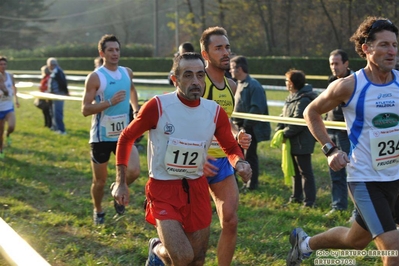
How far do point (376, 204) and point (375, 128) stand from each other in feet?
1.88

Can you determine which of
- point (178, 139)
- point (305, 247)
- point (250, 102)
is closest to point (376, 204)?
point (305, 247)

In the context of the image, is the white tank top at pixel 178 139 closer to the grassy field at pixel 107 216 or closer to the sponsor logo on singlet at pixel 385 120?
the sponsor logo on singlet at pixel 385 120

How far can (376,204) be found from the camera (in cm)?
445

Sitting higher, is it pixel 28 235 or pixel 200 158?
pixel 200 158

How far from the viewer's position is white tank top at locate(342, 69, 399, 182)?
4.53 metres

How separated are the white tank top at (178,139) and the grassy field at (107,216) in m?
1.68

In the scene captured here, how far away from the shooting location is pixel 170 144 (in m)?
4.66

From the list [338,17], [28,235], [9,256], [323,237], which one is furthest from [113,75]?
[338,17]

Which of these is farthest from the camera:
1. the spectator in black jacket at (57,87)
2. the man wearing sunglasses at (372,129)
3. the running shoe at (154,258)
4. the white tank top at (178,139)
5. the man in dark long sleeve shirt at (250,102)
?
the spectator in black jacket at (57,87)

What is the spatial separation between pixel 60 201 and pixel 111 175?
1754 millimetres

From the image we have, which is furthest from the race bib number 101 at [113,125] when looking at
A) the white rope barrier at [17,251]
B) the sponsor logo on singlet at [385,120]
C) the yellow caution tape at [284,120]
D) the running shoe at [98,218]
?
the white rope barrier at [17,251]

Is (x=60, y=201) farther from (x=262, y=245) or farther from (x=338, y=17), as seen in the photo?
(x=338, y=17)

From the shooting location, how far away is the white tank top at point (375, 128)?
4.53 metres

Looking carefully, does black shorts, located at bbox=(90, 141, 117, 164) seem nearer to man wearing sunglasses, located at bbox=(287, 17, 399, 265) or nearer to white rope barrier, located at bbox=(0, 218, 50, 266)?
man wearing sunglasses, located at bbox=(287, 17, 399, 265)
